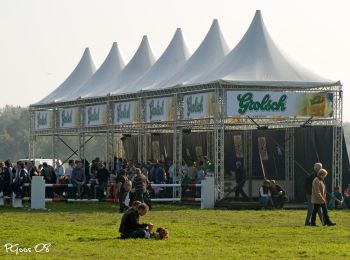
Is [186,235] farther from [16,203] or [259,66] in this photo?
[259,66]

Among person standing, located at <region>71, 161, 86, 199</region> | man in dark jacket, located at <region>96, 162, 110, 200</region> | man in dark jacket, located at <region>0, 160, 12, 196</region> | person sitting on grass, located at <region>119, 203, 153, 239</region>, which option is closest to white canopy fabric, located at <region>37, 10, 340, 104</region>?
man in dark jacket, located at <region>96, 162, 110, 200</region>

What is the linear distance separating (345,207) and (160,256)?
1901 cm

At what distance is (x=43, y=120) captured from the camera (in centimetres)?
5019

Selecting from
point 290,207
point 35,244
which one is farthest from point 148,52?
point 35,244

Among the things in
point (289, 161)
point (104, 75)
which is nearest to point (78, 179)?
point (289, 161)

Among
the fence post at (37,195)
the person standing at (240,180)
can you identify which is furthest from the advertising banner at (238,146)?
the fence post at (37,195)

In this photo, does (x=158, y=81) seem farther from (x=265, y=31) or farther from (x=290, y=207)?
(x=290, y=207)

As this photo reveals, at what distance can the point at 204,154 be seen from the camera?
4550cm

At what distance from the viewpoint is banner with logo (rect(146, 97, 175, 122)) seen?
4009cm

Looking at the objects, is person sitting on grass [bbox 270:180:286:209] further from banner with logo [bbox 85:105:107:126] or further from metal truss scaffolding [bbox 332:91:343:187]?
banner with logo [bbox 85:105:107:126]

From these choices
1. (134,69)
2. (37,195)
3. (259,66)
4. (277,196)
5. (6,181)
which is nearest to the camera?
(37,195)

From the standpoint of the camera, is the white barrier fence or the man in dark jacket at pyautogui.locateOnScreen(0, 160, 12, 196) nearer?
the white barrier fence

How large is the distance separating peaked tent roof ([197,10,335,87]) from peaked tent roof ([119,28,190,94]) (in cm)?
424

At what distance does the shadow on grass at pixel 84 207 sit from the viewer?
34438 millimetres
